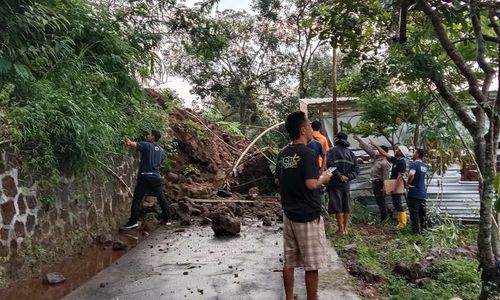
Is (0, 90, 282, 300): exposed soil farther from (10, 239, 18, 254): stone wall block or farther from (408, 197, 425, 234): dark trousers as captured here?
(408, 197, 425, 234): dark trousers

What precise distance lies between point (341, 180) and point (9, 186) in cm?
519

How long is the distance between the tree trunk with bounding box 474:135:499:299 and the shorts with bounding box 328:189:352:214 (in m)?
3.51

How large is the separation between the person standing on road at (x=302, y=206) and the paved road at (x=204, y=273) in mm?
605

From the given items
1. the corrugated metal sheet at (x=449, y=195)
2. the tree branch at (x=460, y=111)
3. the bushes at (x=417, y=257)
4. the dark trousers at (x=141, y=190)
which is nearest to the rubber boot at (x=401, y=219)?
the bushes at (x=417, y=257)

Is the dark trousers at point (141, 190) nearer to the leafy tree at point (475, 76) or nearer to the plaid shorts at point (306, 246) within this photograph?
the leafy tree at point (475, 76)

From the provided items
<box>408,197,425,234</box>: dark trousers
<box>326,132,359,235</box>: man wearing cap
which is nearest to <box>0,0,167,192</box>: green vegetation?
<box>326,132,359,235</box>: man wearing cap

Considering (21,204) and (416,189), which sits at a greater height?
(21,204)

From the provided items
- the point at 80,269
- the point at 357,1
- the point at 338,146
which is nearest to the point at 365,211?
the point at 338,146

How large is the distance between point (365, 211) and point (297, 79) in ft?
Answer: 41.6

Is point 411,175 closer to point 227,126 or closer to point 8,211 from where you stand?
point 8,211

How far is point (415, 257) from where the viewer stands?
7.25 meters

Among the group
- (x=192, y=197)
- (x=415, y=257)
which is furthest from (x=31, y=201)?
(x=415, y=257)

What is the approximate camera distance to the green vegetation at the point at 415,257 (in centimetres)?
585

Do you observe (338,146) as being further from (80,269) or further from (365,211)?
(80,269)
